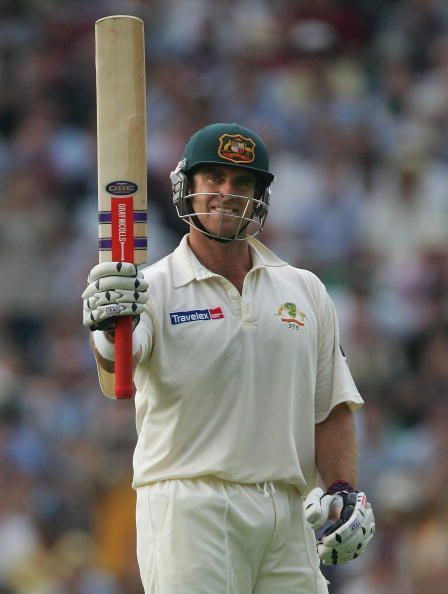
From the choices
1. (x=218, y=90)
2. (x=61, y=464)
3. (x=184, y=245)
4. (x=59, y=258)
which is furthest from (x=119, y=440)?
(x=184, y=245)

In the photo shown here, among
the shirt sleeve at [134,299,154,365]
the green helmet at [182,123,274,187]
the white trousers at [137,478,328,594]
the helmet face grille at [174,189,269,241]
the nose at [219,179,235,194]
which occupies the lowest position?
the white trousers at [137,478,328,594]

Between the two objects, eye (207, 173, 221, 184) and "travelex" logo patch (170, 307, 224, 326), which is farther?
eye (207, 173, 221, 184)

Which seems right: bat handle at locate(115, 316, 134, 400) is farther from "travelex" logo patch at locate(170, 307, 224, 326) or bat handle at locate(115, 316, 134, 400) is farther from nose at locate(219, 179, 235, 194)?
nose at locate(219, 179, 235, 194)

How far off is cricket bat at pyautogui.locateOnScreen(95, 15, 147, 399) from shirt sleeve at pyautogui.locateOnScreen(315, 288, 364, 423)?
66 cm

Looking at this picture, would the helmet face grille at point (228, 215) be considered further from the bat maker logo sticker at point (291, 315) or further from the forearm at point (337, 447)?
the forearm at point (337, 447)

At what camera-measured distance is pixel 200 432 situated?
394 cm

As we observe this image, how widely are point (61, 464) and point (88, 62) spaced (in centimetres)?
302

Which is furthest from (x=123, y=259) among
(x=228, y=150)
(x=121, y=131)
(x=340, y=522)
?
(x=340, y=522)

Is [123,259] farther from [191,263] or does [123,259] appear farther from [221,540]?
[221,540]

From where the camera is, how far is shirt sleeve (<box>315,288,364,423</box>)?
4219 mm

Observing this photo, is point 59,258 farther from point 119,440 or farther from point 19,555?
point 19,555

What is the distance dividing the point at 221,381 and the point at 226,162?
650mm

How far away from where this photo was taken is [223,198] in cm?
410

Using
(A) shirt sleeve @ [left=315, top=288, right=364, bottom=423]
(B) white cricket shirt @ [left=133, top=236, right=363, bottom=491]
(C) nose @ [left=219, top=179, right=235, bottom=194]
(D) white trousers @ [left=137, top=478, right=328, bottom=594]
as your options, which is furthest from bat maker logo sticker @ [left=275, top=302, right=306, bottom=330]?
(D) white trousers @ [left=137, top=478, right=328, bottom=594]
